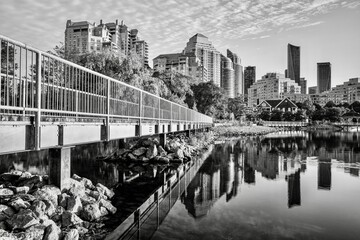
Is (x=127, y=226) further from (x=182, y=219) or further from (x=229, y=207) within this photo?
(x=229, y=207)

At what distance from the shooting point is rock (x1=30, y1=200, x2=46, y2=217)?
22.7 feet

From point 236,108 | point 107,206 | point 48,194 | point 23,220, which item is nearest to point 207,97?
point 236,108

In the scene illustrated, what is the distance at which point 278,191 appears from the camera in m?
13.2

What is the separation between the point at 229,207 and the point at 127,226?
4.09 meters

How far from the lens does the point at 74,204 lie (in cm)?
802

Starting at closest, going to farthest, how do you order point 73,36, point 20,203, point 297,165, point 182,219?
1. point 20,203
2. point 182,219
3. point 297,165
4. point 73,36

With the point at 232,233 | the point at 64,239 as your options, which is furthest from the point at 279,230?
the point at 64,239

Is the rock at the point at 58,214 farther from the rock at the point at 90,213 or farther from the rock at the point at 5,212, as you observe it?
the rock at the point at 5,212

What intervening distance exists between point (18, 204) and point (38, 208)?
0.58 metres

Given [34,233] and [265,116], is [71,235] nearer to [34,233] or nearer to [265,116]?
[34,233]

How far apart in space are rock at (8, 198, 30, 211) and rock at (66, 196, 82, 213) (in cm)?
106

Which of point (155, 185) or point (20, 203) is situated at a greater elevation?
point (20, 203)

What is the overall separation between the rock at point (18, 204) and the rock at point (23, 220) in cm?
61

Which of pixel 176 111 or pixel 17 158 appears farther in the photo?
pixel 176 111
